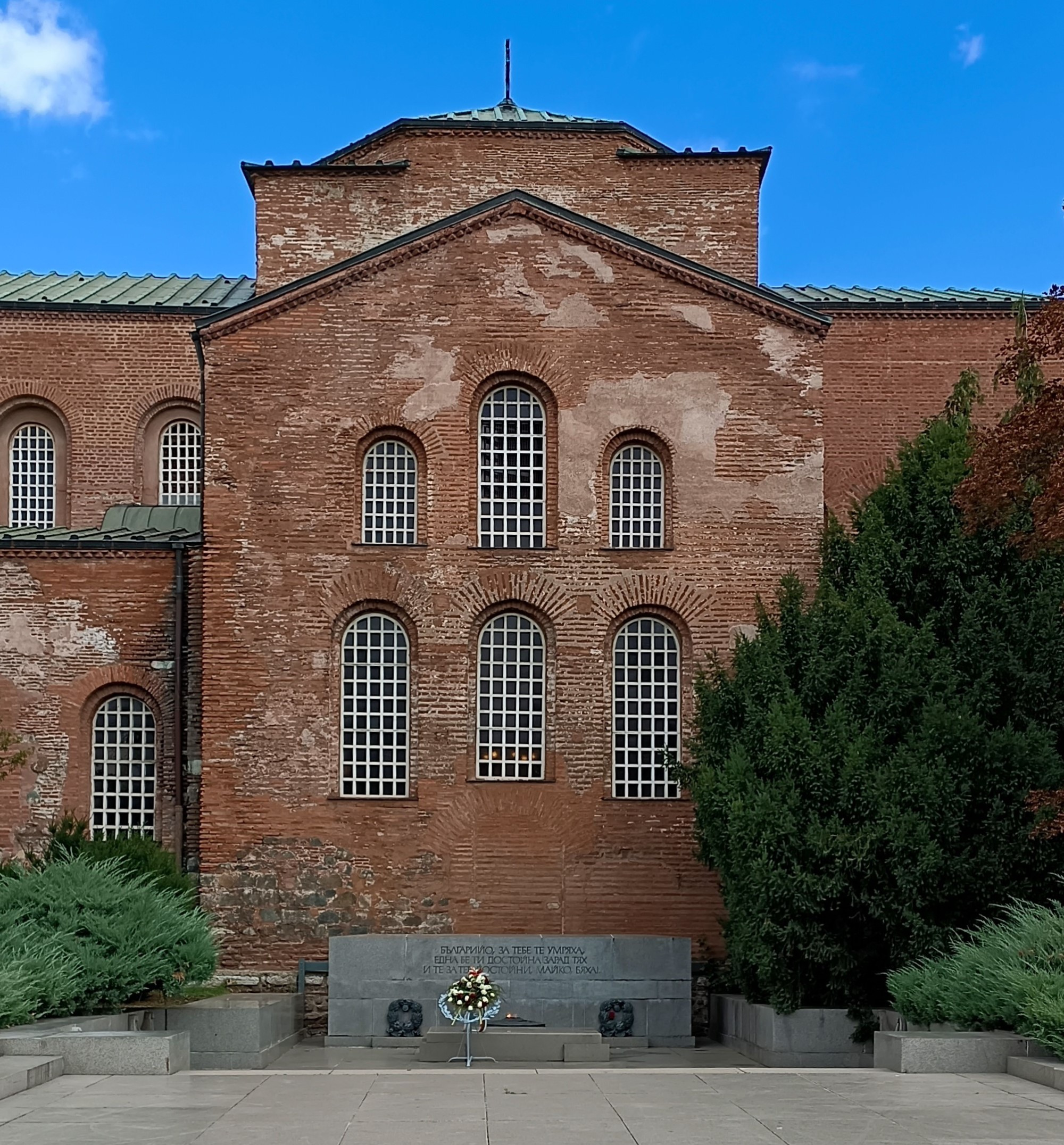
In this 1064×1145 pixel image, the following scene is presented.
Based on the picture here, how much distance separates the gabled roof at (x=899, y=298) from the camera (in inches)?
1280

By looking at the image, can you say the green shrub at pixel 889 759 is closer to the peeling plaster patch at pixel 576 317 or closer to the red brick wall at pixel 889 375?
the peeling plaster patch at pixel 576 317

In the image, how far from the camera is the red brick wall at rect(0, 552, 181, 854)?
27.2 metres

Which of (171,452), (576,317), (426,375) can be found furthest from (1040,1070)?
(171,452)

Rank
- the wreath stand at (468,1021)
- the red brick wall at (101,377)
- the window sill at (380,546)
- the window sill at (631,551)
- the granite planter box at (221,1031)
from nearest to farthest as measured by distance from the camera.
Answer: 1. the wreath stand at (468,1021)
2. the granite planter box at (221,1031)
3. the window sill at (380,546)
4. the window sill at (631,551)
5. the red brick wall at (101,377)

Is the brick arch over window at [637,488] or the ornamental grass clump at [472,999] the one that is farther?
the brick arch over window at [637,488]

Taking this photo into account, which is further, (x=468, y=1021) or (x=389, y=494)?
(x=389, y=494)

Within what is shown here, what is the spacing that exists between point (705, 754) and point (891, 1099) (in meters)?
9.63

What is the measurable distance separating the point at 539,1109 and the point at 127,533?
17.3 meters

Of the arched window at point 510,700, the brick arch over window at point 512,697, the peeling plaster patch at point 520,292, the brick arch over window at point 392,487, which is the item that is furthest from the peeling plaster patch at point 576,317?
the arched window at point 510,700

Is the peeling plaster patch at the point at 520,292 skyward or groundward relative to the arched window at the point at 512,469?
skyward

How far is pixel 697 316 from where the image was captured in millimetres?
26969

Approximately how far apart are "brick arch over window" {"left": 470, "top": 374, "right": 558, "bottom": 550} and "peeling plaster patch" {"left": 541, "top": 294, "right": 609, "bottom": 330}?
0.98m

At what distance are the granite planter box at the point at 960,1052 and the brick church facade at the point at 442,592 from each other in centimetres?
940

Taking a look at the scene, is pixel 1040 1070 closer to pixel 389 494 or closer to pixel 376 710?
pixel 376 710
